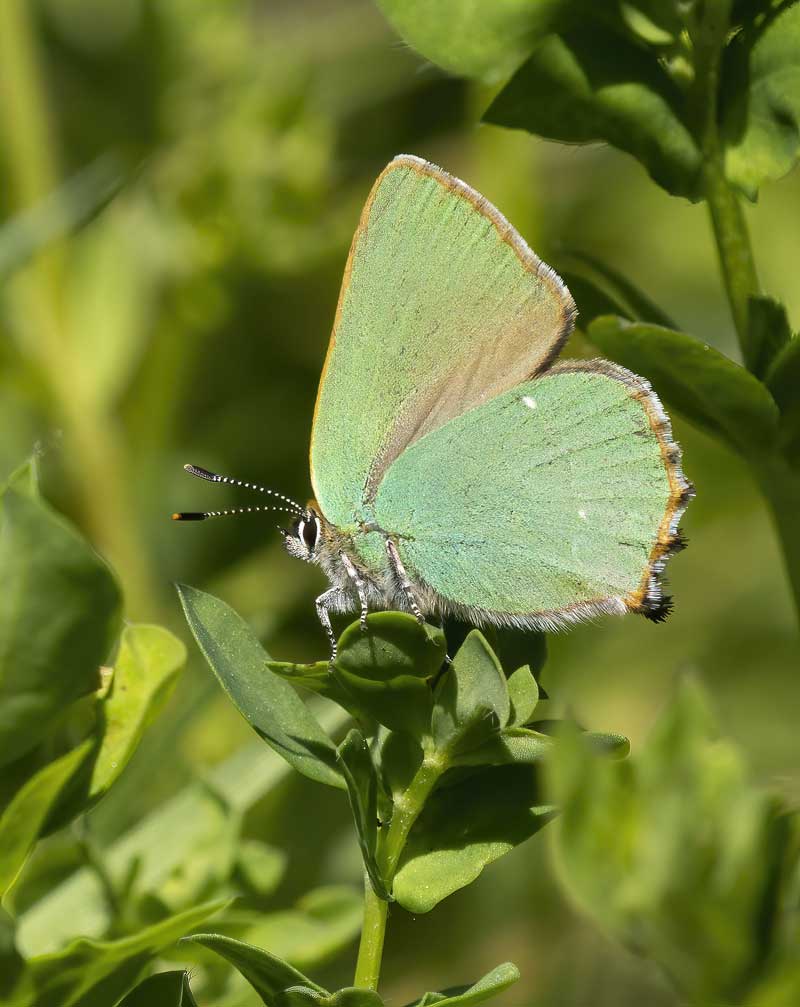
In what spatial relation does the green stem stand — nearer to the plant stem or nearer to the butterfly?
the butterfly

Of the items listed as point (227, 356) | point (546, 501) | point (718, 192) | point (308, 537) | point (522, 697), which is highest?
point (718, 192)

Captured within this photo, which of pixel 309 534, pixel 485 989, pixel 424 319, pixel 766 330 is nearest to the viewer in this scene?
pixel 485 989

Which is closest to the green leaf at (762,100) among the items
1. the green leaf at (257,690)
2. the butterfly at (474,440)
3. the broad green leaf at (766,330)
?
the broad green leaf at (766,330)

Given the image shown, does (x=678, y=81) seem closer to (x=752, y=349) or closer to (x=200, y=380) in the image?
(x=752, y=349)

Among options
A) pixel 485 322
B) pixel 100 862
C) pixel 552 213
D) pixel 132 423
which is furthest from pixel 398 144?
pixel 100 862

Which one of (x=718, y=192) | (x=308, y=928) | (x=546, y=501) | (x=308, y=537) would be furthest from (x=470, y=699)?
(x=308, y=537)

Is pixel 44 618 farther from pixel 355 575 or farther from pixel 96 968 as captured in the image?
pixel 355 575

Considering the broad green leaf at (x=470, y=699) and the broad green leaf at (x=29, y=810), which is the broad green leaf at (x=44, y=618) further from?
the broad green leaf at (x=470, y=699)

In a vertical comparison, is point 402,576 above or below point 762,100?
below
